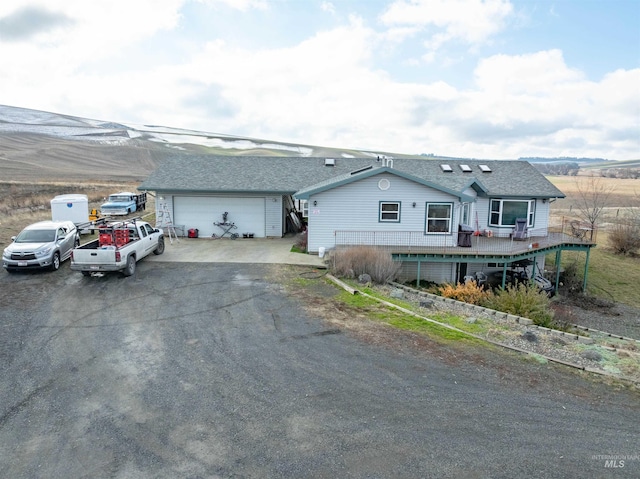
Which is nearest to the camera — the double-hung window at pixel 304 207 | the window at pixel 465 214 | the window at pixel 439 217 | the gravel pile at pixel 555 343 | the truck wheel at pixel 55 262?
the gravel pile at pixel 555 343

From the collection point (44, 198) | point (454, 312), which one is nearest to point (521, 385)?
point (454, 312)

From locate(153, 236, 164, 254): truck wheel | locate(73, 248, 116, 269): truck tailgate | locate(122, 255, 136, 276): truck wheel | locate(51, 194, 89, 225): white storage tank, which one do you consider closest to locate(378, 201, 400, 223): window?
locate(153, 236, 164, 254): truck wheel

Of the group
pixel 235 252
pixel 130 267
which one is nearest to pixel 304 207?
pixel 235 252

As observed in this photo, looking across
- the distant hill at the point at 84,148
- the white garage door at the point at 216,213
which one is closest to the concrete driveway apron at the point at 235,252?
the white garage door at the point at 216,213

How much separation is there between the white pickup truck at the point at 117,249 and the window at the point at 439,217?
1162 cm

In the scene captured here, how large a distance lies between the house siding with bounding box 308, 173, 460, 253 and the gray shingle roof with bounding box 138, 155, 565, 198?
1.80m

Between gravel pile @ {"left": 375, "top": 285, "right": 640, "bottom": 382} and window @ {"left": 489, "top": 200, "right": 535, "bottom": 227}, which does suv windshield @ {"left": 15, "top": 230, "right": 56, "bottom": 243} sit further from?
window @ {"left": 489, "top": 200, "right": 535, "bottom": 227}

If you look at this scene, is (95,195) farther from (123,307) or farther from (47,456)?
(47,456)

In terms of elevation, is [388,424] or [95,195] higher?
[95,195]

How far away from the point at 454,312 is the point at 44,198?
34778 mm

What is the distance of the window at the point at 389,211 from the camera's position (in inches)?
760

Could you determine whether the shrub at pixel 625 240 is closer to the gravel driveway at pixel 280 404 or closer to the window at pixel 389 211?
the window at pixel 389 211

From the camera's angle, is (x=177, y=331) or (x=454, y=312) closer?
(x=177, y=331)

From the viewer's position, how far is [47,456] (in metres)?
5.76
